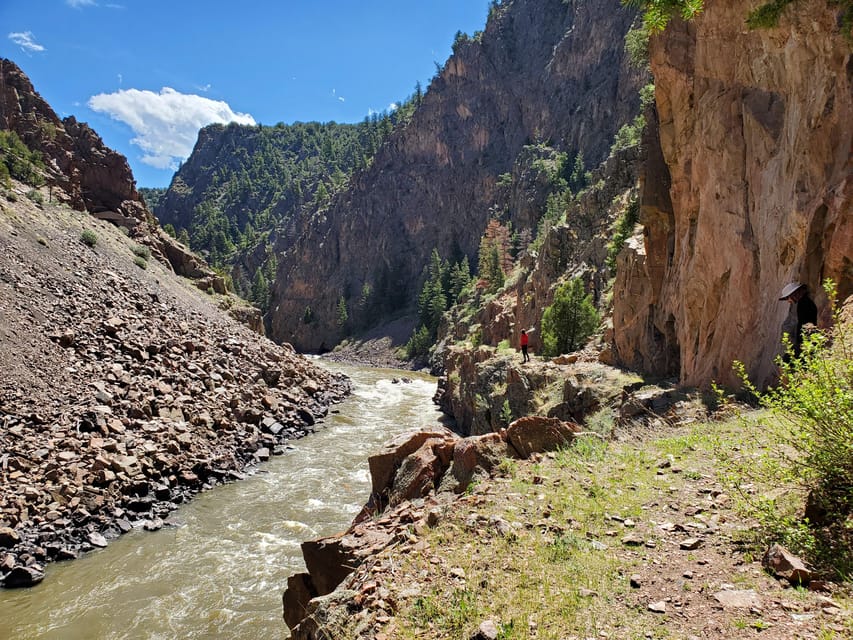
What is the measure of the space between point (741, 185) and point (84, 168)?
5157cm

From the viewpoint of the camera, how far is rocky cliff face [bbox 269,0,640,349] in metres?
100

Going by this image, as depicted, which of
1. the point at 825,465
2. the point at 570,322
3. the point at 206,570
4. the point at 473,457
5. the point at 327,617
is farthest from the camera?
the point at 570,322

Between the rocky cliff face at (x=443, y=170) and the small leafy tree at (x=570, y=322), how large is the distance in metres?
72.2

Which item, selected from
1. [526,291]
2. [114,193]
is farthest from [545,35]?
[114,193]

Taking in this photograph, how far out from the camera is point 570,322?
2719 cm

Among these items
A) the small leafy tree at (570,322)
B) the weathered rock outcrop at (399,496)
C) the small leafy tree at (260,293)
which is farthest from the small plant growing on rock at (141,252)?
the small leafy tree at (260,293)

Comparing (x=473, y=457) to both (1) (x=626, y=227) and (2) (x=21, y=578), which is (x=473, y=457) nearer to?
(2) (x=21, y=578)

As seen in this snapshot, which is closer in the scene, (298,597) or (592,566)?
(592,566)

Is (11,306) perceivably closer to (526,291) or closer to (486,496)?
(486,496)

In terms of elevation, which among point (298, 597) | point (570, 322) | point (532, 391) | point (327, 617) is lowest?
point (298, 597)

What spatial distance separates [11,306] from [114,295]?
612cm

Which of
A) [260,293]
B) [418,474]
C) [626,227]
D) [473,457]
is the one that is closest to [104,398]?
[418,474]

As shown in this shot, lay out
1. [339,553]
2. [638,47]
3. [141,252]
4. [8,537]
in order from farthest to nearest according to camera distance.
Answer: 1. [141,252]
2. [638,47]
3. [8,537]
4. [339,553]

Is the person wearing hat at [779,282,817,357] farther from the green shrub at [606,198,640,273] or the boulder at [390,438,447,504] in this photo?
the green shrub at [606,198,640,273]
